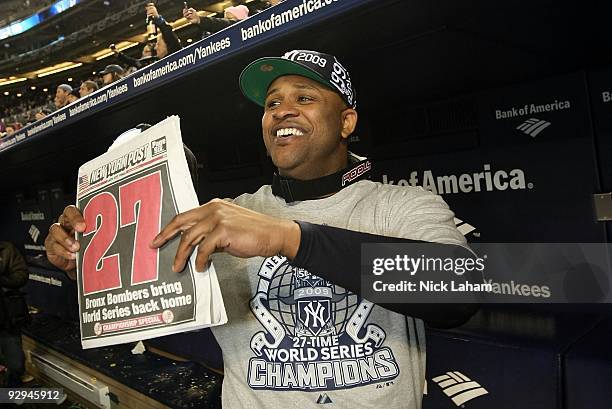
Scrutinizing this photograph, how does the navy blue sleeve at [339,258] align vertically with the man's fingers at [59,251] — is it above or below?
below

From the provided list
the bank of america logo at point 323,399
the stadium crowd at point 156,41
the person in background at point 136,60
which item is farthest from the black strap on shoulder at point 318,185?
the person in background at point 136,60

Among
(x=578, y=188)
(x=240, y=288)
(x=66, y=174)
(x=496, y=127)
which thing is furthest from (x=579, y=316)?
(x=66, y=174)

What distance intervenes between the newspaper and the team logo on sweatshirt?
0.70ft

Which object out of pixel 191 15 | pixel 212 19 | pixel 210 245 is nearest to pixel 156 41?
pixel 212 19

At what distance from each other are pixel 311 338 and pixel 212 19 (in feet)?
8.31

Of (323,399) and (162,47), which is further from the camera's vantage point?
(162,47)

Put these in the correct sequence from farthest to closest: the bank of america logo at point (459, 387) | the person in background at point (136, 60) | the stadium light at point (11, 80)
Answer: the stadium light at point (11, 80), the person in background at point (136, 60), the bank of america logo at point (459, 387)

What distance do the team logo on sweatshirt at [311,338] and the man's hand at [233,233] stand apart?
0.22 metres

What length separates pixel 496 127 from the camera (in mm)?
1733

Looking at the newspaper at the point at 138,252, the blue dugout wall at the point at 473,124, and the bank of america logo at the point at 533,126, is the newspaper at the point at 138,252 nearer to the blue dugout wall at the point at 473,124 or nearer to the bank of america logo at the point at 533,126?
the blue dugout wall at the point at 473,124

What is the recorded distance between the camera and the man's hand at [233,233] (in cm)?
74

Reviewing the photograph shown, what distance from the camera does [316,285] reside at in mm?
981

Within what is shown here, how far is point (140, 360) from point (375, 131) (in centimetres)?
178

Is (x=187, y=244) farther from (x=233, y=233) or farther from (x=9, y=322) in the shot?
(x=9, y=322)
